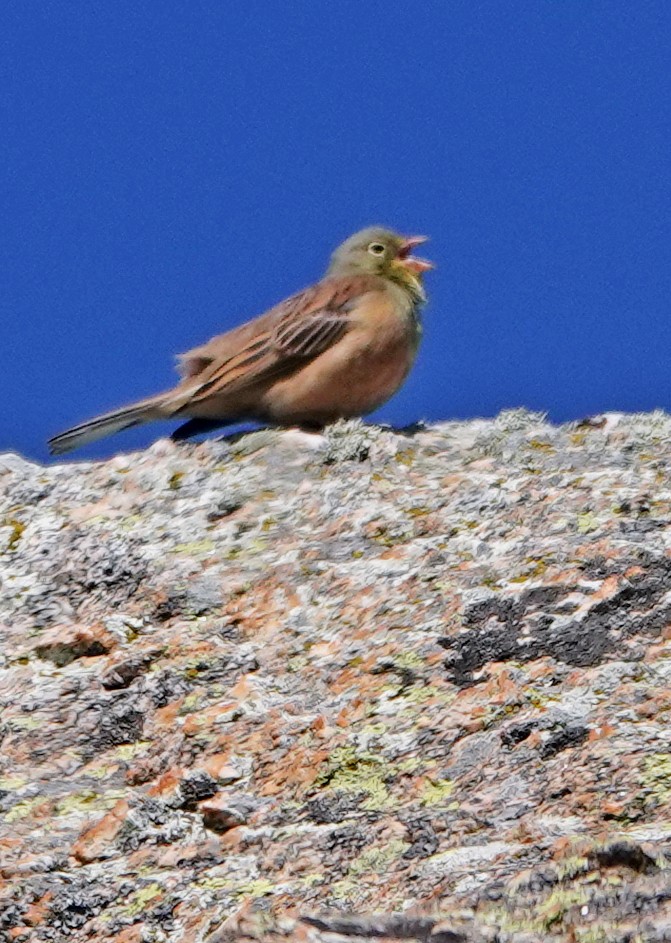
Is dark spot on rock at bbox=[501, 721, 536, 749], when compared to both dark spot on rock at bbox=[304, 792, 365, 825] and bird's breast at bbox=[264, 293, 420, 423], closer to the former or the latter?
dark spot on rock at bbox=[304, 792, 365, 825]

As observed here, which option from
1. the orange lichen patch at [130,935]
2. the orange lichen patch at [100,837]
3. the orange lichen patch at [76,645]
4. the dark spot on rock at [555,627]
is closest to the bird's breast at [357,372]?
the orange lichen patch at [76,645]

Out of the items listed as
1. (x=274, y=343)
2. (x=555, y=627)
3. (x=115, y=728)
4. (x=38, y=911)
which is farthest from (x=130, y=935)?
(x=274, y=343)

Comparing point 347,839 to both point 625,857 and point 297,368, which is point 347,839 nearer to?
point 625,857

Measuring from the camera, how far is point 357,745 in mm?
4477

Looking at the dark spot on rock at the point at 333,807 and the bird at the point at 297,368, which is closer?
the dark spot on rock at the point at 333,807

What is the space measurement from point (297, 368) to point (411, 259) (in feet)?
5.07

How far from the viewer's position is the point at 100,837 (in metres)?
4.37

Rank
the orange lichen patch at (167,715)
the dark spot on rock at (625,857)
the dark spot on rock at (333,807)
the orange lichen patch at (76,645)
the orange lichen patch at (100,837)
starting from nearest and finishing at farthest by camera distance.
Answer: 1. the dark spot on rock at (625,857)
2. the dark spot on rock at (333,807)
3. the orange lichen patch at (100,837)
4. the orange lichen patch at (167,715)
5. the orange lichen patch at (76,645)

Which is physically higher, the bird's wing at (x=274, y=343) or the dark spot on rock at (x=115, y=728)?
Answer: the bird's wing at (x=274, y=343)

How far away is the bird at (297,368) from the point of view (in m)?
8.30

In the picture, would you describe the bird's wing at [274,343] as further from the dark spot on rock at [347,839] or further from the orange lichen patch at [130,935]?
the orange lichen patch at [130,935]

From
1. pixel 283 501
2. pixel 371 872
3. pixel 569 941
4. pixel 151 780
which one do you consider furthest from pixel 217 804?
pixel 283 501

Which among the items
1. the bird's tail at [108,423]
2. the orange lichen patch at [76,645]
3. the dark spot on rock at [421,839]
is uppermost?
the bird's tail at [108,423]

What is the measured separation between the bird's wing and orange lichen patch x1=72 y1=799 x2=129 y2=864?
416 cm
